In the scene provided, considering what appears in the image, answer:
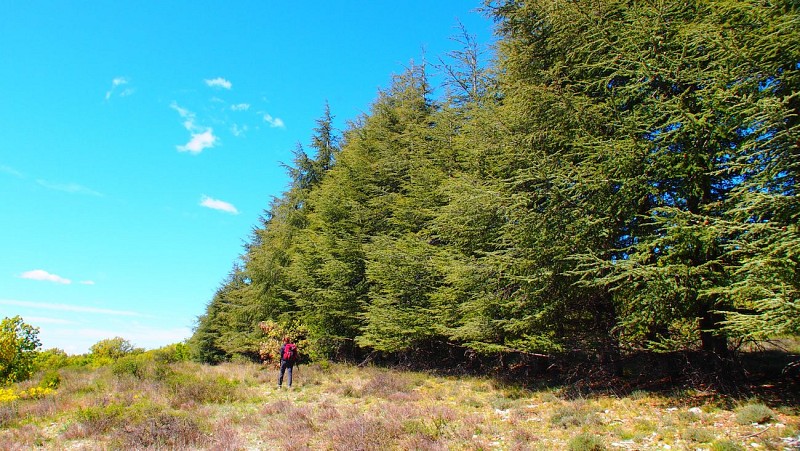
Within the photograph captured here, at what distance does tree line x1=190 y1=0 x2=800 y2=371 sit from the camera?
7371 millimetres

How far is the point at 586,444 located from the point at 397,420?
369cm

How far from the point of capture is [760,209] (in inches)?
287

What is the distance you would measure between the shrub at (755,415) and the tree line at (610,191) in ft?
4.09

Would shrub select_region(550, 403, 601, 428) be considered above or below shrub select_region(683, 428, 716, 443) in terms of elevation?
below

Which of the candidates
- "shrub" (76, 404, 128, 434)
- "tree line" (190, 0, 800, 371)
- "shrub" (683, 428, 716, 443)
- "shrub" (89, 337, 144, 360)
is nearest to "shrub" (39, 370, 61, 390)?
"shrub" (76, 404, 128, 434)

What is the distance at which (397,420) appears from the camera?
8.50 m

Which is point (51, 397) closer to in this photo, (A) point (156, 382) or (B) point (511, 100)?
(A) point (156, 382)

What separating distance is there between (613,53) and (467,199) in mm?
5149

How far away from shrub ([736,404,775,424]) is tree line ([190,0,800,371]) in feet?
4.09

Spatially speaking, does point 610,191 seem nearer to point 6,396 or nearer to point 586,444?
point 586,444

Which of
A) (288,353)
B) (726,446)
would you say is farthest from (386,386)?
(726,446)

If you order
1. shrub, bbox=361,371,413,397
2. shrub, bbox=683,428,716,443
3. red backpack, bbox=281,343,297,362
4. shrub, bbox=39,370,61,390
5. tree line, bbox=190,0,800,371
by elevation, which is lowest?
shrub, bbox=361,371,413,397

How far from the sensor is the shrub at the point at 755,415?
22.6 ft

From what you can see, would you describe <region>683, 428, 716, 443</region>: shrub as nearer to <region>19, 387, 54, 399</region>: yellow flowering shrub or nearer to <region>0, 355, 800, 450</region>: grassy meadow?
<region>0, 355, 800, 450</region>: grassy meadow
